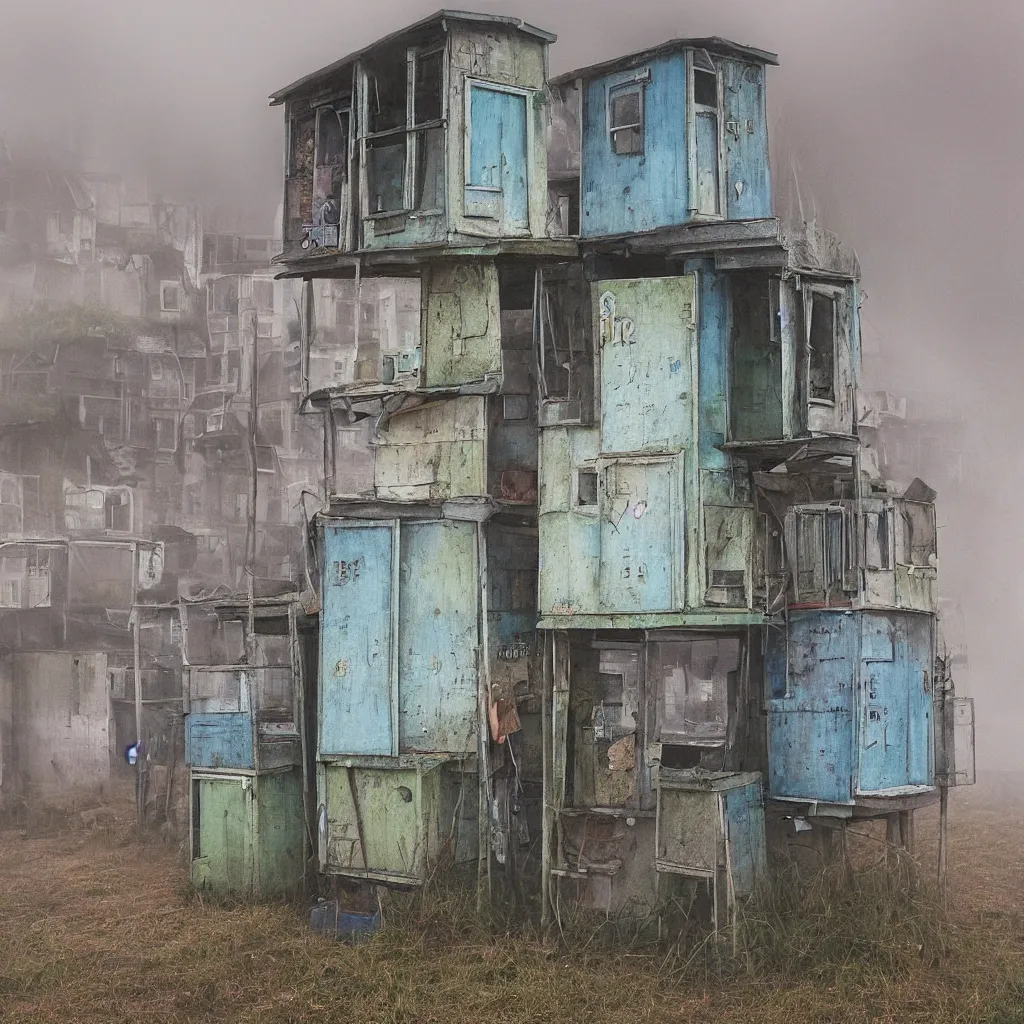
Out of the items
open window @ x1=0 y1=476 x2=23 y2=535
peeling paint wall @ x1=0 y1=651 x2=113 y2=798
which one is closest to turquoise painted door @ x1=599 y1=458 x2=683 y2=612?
peeling paint wall @ x1=0 y1=651 x2=113 y2=798

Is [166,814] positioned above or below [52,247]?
below

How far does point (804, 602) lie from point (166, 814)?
12.7 m

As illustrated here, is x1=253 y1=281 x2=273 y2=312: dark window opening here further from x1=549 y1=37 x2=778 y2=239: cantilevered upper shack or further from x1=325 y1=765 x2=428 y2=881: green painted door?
x1=325 y1=765 x2=428 y2=881: green painted door

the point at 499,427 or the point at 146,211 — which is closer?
the point at 499,427

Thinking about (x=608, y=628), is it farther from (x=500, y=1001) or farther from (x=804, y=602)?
(x=500, y=1001)

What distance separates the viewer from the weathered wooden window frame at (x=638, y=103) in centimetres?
1443

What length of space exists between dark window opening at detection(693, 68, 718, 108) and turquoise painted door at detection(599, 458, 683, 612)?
14.5 feet

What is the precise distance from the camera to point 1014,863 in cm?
1797

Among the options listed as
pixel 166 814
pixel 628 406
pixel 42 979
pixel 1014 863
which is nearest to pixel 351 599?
pixel 628 406

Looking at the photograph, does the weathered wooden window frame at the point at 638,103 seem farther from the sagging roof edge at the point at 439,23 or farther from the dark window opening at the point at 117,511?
the dark window opening at the point at 117,511

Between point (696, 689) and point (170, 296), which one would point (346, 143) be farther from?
point (170, 296)

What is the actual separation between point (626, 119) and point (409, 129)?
2658 millimetres

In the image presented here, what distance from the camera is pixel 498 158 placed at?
14742 millimetres

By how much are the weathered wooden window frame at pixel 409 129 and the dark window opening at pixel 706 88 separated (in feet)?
9.83
